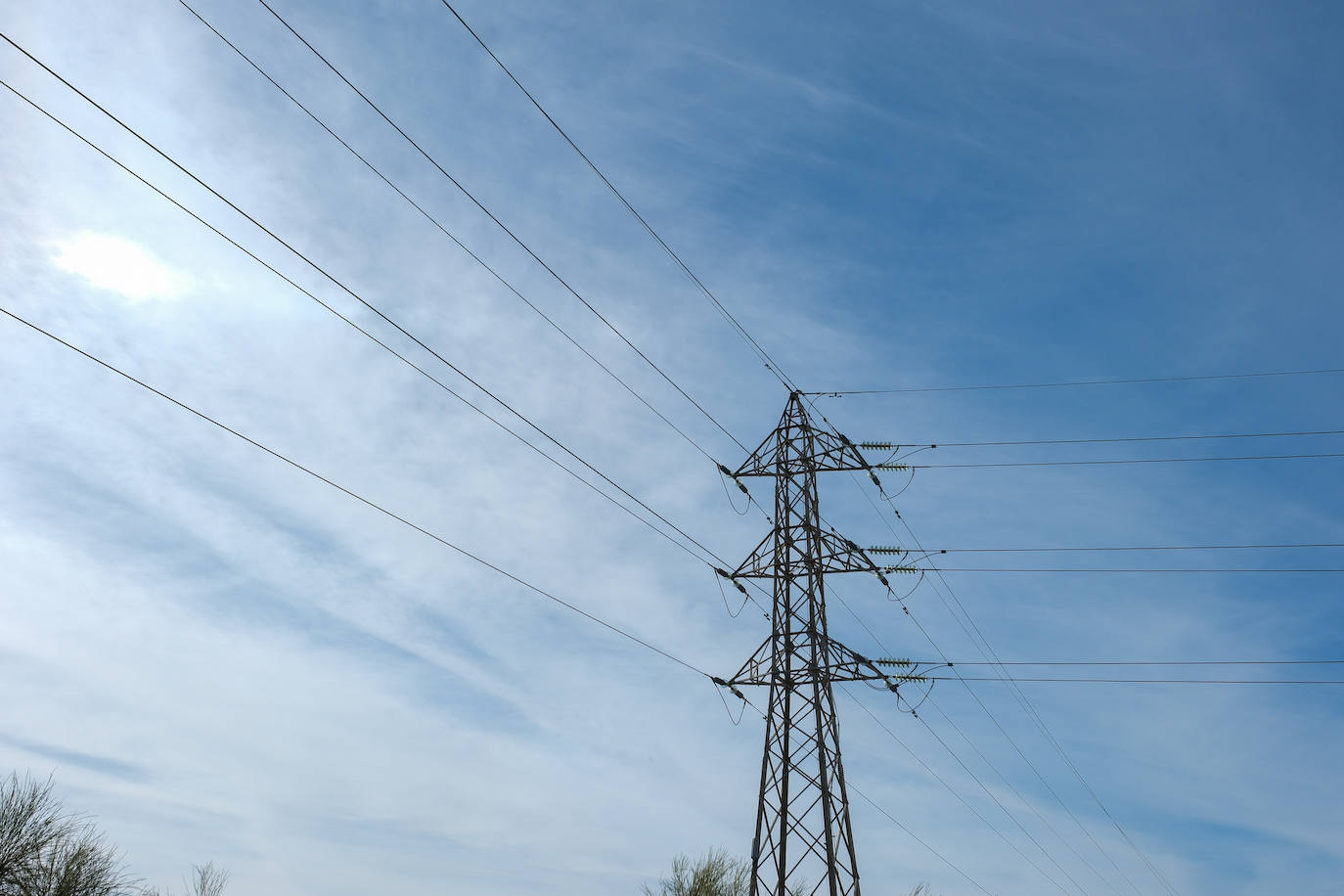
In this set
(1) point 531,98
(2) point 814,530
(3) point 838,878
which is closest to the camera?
(1) point 531,98

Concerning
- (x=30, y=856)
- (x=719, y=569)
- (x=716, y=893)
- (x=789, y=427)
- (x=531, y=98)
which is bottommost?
(x=30, y=856)

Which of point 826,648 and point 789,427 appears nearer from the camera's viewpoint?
point 826,648

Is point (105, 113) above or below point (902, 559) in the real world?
below

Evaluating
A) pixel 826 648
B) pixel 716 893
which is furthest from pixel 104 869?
pixel 826 648

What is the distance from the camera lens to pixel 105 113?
11.6 metres

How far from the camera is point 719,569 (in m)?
26.8

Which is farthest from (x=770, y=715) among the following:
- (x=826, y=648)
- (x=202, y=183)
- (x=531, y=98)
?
(x=202, y=183)

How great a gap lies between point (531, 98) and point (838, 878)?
17.2 metres

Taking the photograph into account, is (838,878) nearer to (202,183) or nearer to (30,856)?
(202,183)

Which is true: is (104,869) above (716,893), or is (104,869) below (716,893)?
below

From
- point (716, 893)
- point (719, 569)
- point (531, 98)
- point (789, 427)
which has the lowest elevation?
point (716, 893)

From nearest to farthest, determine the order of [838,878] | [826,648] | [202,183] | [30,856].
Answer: [202,183]
[838,878]
[826,648]
[30,856]

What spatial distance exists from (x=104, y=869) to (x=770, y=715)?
2593cm

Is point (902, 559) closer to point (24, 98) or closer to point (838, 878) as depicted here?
point (838, 878)
